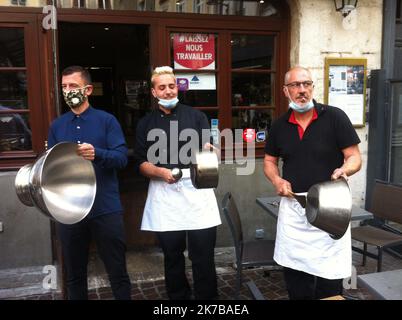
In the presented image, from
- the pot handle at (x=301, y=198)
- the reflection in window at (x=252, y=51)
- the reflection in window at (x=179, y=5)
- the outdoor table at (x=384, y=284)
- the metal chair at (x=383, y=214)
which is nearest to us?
the outdoor table at (x=384, y=284)

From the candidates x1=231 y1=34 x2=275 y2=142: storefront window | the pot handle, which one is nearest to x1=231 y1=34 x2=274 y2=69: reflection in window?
x1=231 y1=34 x2=275 y2=142: storefront window

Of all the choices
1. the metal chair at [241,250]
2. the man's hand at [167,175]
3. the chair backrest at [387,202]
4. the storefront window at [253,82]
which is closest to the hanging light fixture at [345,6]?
the storefront window at [253,82]

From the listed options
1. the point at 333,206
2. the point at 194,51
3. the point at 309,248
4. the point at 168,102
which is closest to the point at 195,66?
the point at 194,51

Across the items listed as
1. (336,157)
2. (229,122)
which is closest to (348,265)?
(336,157)

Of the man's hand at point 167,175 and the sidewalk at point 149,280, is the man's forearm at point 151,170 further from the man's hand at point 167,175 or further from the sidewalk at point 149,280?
the sidewalk at point 149,280

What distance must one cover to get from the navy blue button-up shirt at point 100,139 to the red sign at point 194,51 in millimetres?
1827

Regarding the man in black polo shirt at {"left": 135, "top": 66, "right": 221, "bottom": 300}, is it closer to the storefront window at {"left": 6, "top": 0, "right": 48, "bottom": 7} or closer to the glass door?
the storefront window at {"left": 6, "top": 0, "right": 48, "bottom": 7}

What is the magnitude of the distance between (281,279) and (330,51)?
255 centimetres

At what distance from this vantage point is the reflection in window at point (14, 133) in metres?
4.17

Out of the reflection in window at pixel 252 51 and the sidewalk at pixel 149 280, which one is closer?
the sidewalk at pixel 149 280

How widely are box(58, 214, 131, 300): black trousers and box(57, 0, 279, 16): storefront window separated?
239 centimetres

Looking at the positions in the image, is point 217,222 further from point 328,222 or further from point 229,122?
point 229,122

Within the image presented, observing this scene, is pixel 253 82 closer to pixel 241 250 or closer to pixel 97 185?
pixel 241 250

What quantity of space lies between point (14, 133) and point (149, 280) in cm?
198
